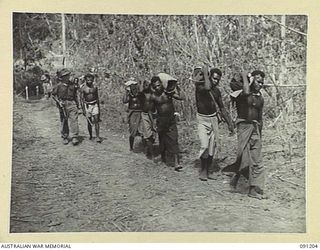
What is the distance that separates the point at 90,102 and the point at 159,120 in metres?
0.23

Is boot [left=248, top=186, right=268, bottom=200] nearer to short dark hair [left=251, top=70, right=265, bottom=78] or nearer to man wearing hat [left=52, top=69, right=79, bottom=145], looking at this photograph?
short dark hair [left=251, top=70, right=265, bottom=78]

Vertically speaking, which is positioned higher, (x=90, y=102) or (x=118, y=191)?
(x=90, y=102)

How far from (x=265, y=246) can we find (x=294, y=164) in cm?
28

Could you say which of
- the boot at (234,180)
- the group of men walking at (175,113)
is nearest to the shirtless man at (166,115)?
the group of men walking at (175,113)

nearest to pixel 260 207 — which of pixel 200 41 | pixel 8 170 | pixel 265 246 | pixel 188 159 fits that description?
pixel 265 246

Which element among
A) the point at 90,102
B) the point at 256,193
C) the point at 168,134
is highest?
the point at 90,102

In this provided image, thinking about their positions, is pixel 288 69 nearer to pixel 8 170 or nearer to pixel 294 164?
pixel 294 164

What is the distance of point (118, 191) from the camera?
1728mm

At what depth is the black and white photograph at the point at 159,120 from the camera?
172 cm

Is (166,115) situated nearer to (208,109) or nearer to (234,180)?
(208,109)

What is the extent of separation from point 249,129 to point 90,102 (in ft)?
1.71

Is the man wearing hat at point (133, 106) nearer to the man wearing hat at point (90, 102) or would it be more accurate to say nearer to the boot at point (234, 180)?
the man wearing hat at point (90, 102)

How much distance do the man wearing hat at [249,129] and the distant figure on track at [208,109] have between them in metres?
0.05

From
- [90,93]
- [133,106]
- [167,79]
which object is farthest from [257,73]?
[90,93]
